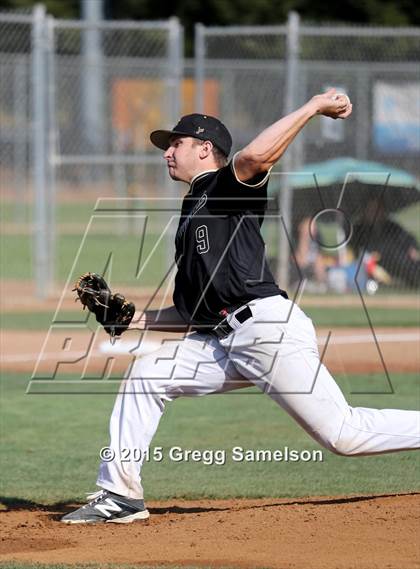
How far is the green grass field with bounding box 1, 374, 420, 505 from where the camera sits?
701 centimetres

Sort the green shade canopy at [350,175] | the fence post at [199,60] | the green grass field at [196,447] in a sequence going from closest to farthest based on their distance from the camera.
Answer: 1. the green grass field at [196,447]
2. the fence post at [199,60]
3. the green shade canopy at [350,175]

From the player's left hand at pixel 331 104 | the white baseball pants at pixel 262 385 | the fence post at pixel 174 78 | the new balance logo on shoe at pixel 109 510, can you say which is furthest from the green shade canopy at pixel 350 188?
the player's left hand at pixel 331 104

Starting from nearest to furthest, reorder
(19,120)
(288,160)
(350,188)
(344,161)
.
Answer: (288,160) → (350,188) → (344,161) → (19,120)

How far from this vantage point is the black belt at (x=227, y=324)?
18.4 ft

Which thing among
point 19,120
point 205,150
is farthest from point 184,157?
point 19,120

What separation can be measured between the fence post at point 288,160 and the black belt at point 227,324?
8.62 metres

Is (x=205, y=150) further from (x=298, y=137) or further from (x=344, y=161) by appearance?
(x=344, y=161)

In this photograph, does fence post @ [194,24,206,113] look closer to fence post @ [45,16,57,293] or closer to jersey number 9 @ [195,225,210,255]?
fence post @ [45,16,57,293]

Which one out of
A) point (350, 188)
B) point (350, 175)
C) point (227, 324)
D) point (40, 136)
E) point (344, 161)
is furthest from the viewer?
point (344, 161)

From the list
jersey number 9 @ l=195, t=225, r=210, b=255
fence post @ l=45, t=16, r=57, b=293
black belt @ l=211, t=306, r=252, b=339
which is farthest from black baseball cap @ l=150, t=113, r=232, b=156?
fence post @ l=45, t=16, r=57, b=293

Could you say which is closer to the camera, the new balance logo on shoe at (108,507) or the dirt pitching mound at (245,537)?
the dirt pitching mound at (245,537)

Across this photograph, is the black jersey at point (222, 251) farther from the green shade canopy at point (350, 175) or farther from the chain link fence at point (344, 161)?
the green shade canopy at point (350, 175)

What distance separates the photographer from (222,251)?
5.58 meters

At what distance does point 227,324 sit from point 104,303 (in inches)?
29.6
